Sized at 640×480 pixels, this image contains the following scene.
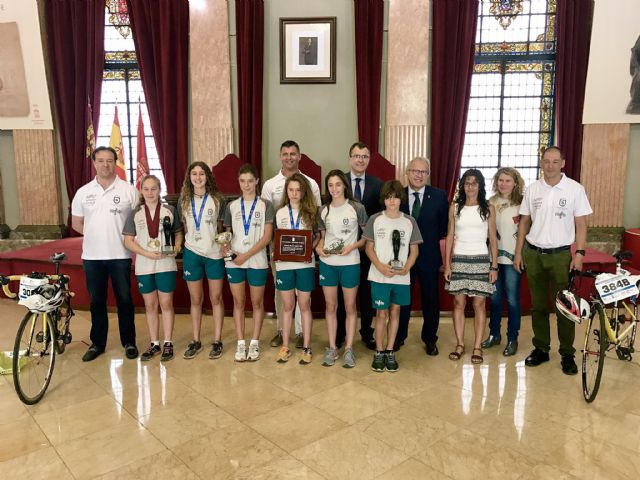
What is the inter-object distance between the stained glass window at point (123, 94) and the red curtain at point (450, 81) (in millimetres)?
4360

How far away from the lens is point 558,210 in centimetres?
374

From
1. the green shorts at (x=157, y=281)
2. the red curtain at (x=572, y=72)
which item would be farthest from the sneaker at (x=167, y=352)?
the red curtain at (x=572, y=72)

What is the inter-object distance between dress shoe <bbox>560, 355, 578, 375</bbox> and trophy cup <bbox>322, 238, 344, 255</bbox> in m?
1.95

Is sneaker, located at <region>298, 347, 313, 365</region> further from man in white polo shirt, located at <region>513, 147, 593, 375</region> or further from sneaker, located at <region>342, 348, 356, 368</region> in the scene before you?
man in white polo shirt, located at <region>513, 147, 593, 375</region>

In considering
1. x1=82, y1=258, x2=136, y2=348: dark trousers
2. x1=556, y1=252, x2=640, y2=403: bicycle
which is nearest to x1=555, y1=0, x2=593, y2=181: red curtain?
x1=556, y1=252, x2=640, y2=403: bicycle

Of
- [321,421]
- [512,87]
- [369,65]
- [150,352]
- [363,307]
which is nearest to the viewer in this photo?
[321,421]

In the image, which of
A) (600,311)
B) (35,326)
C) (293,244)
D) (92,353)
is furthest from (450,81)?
(35,326)

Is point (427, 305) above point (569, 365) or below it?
above

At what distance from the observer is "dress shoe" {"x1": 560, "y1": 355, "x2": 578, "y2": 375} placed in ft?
12.4

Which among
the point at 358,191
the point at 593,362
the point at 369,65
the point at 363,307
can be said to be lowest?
the point at 593,362

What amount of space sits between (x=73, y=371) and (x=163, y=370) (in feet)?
2.36

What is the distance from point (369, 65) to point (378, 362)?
15.6 ft

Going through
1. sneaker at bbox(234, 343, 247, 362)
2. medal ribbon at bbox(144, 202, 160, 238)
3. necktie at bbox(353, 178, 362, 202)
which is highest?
necktie at bbox(353, 178, 362, 202)

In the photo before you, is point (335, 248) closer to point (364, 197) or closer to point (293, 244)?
point (293, 244)
